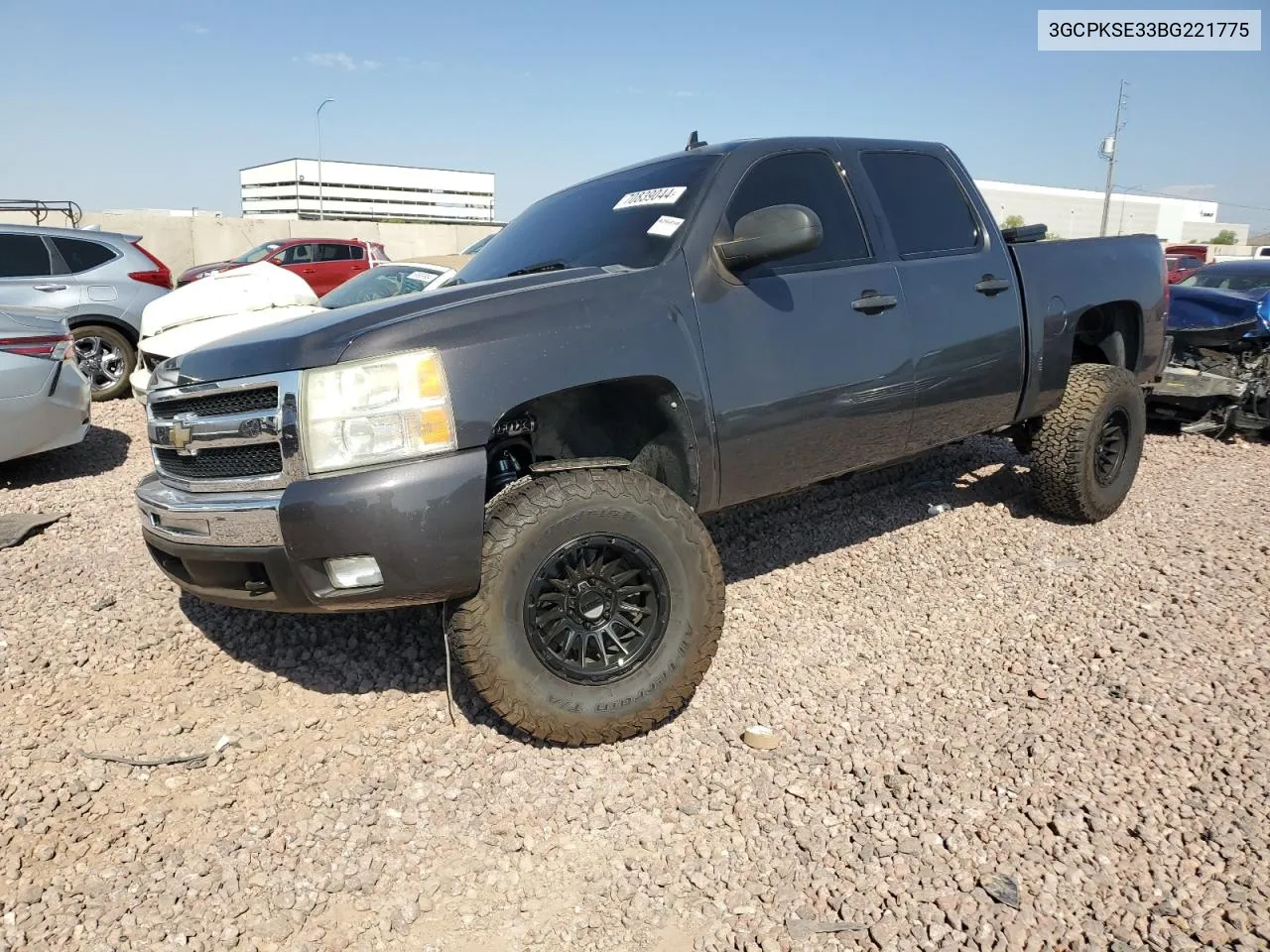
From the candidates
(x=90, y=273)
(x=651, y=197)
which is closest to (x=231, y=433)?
(x=651, y=197)

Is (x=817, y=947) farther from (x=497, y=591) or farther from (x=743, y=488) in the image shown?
(x=743, y=488)

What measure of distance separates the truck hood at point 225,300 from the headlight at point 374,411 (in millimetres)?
4687

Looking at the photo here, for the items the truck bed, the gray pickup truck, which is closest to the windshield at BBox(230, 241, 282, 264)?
the gray pickup truck

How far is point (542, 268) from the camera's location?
11.4 ft

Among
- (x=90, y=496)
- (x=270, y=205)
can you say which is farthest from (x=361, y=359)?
(x=270, y=205)

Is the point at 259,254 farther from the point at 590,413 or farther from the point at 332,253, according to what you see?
the point at 590,413

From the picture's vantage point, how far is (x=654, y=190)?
3.51m

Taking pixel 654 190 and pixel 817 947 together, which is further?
pixel 654 190

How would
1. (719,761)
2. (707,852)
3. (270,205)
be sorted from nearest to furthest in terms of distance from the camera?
(707,852), (719,761), (270,205)

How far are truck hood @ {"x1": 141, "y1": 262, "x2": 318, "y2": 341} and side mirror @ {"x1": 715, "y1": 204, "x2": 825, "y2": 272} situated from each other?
15.6 feet

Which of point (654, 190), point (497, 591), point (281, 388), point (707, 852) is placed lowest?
point (707, 852)

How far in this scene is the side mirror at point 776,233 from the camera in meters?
3.02

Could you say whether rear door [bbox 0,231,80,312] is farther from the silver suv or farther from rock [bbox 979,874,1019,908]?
rock [bbox 979,874,1019,908]

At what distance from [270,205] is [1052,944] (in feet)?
306
